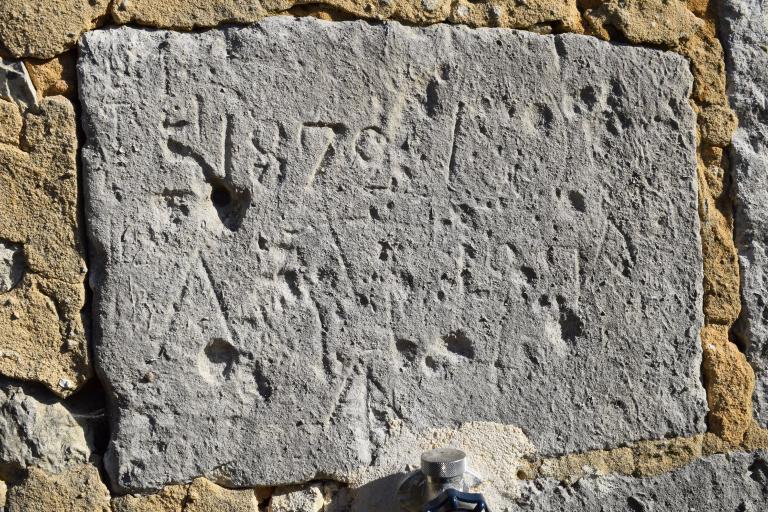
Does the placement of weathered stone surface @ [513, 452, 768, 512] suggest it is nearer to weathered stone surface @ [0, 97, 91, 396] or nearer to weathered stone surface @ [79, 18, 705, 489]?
weathered stone surface @ [79, 18, 705, 489]

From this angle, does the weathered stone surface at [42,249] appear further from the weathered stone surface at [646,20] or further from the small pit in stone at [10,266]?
the weathered stone surface at [646,20]

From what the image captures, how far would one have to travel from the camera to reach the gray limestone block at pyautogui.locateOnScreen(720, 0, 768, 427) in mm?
2592

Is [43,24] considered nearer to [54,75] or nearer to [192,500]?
[54,75]

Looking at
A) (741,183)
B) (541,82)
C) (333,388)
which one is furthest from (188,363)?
(741,183)

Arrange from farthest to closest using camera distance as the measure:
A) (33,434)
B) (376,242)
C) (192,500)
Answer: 1. (376,242)
2. (192,500)
3. (33,434)

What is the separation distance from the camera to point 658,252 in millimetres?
2461

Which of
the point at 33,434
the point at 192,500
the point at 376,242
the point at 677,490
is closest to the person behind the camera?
the point at 33,434

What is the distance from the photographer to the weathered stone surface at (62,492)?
2.00 meters

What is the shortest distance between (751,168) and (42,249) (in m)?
1.80

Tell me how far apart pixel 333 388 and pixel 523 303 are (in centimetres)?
50

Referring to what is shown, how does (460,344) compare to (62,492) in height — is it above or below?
above

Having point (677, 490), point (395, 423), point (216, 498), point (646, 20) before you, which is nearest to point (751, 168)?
point (646, 20)

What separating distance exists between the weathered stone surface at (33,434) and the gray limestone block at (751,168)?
1711mm

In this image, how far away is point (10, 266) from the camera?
6.57ft
